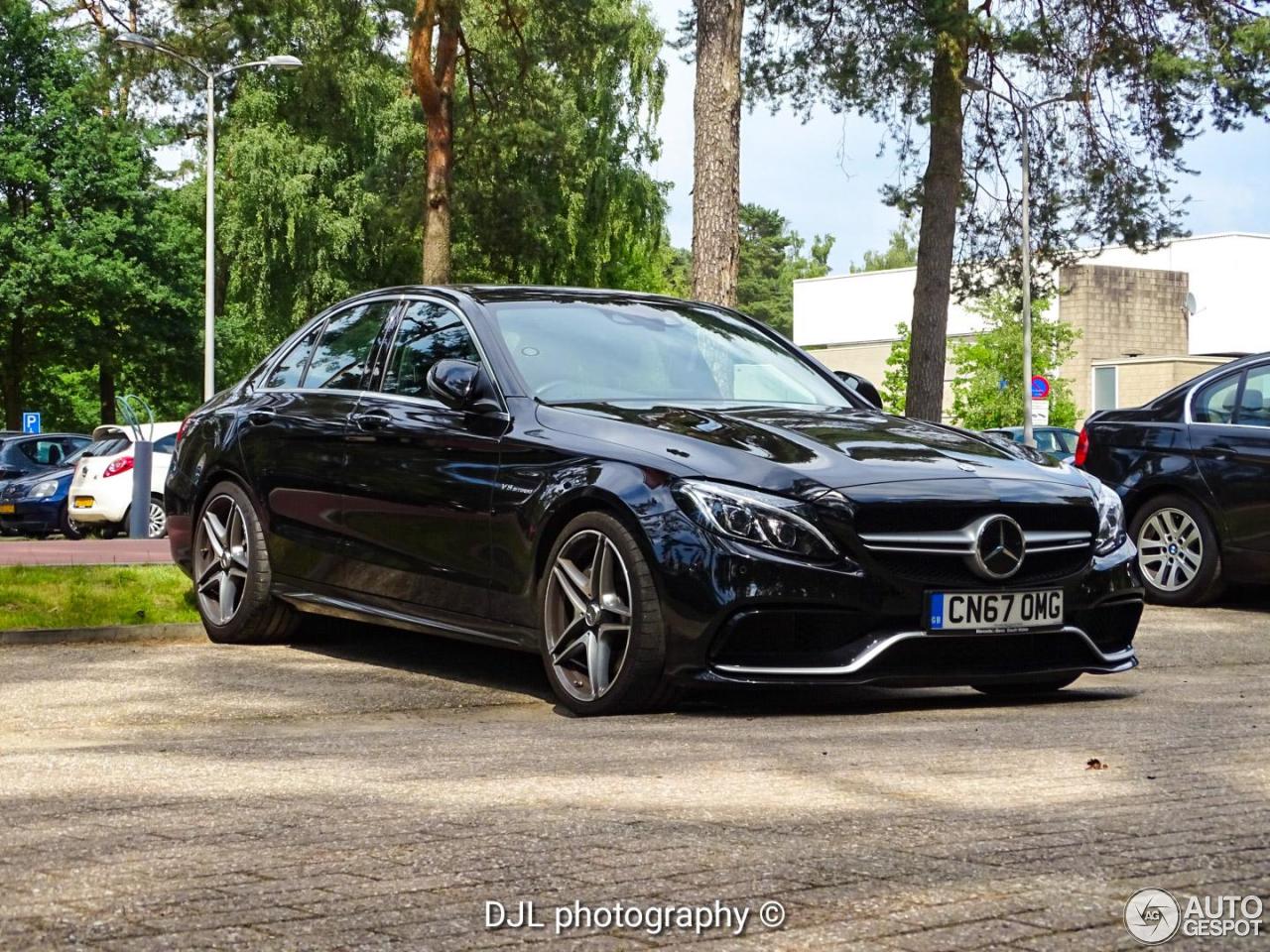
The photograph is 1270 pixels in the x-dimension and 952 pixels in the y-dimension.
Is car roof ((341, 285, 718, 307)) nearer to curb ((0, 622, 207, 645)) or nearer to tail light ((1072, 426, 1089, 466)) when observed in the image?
curb ((0, 622, 207, 645))

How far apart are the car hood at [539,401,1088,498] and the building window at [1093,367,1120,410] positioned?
60.5 metres

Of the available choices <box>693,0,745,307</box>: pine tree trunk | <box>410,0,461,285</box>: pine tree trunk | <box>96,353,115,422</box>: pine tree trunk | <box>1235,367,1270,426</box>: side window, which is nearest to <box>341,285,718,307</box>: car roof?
<box>1235,367,1270,426</box>: side window

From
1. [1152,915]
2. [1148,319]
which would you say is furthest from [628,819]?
[1148,319]

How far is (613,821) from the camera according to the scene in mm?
4289

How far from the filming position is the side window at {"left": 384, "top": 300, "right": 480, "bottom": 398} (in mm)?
8117

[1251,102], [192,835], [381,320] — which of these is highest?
[1251,102]

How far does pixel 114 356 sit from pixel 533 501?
139 ft

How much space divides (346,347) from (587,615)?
8.48ft

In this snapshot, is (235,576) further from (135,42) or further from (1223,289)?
(1223,289)

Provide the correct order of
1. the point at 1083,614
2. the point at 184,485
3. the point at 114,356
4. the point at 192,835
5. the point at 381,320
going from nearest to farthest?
the point at 192,835, the point at 1083,614, the point at 381,320, the point at 184,485, the point at 114,356

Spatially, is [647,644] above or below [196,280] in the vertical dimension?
below

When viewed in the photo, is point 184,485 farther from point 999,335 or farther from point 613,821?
point 999,335

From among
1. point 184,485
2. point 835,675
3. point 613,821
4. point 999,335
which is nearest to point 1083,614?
point 835,675

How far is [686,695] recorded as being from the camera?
7039 mm
